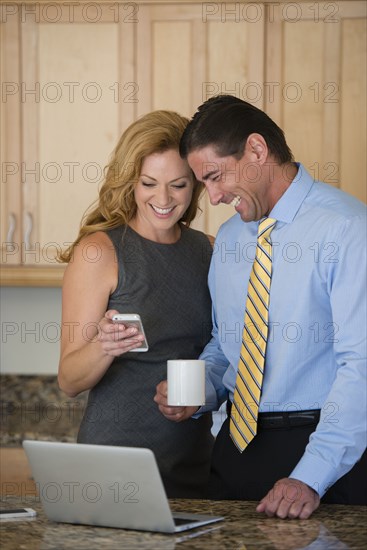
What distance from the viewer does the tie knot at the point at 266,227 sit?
204 cm

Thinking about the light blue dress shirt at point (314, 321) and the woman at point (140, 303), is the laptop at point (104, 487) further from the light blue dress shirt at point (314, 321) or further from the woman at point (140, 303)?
the woman at point (140, 303)

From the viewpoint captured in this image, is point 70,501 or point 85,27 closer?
point 70,501

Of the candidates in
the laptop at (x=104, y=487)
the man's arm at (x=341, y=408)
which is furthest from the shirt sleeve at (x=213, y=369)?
the laptop at (x=104, y=487)

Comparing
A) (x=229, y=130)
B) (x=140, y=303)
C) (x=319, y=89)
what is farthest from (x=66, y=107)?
(x=229, y=130)

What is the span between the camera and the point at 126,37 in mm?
3502

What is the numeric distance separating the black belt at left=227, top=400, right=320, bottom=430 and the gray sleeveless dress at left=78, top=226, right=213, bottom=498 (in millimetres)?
333

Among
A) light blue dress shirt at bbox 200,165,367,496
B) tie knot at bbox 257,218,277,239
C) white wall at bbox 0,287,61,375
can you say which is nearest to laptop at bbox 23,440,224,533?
light blue dress shirt at bbox 200,165,367,496

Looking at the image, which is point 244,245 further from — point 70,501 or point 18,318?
point 18,318

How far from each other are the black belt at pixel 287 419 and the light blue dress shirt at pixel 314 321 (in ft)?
0.04

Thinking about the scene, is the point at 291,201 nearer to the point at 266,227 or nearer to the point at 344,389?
the point at 266,227

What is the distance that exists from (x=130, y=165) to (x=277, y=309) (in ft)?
1.75

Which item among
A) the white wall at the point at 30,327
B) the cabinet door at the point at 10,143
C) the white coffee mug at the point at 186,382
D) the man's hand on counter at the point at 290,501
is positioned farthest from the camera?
the white wall at the point at 30,327

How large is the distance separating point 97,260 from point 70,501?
77cm

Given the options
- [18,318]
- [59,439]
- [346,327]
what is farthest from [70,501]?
[18,318]
